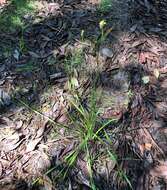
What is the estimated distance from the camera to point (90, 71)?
306 cm

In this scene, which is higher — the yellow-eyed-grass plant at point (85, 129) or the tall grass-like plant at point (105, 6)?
the tall grass-like plant at point (105, 6)

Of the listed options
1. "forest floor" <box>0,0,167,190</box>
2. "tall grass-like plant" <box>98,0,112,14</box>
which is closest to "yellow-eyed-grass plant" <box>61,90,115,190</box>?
"forest floor" <box>0,0,167,190</box>

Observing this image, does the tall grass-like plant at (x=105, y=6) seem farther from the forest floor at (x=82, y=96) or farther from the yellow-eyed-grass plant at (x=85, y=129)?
the yellow-eyed-grass plant at (x=85, y=129)

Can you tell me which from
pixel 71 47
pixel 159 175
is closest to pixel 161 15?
pixel 71 47

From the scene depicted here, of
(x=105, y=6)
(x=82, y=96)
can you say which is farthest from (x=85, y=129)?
(x=105, y=6)

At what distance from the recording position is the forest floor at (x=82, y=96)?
2.49 meters

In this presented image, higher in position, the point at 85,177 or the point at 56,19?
the point at 56,19

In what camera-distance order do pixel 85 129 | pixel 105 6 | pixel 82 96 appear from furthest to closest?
pixel 105 6 → pixel 82 96 → pixel 85 129

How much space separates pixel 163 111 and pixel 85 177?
2.85 ft

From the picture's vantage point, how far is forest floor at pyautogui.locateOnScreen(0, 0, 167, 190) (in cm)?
249

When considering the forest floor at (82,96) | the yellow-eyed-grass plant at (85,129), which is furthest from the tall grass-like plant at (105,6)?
the yellow-eyed-grass plant at (85,129)

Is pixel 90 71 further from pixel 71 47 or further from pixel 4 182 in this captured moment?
pixel 4 182

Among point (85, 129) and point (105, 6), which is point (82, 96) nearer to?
point (85, 129)

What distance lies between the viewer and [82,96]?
2.90m
